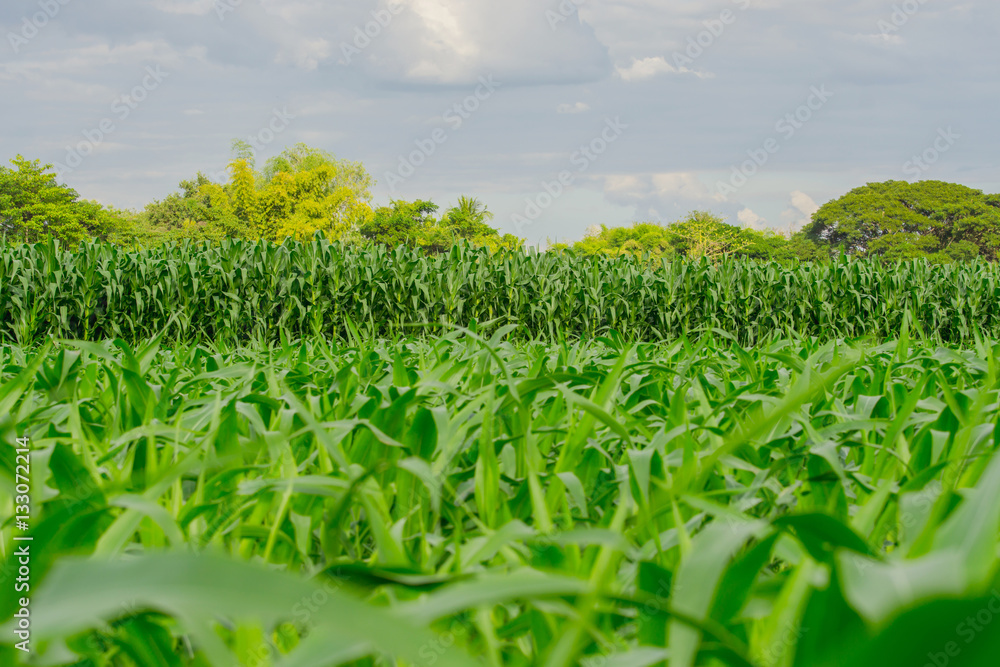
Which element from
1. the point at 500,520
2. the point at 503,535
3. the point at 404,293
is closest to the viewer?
the point at 503,535

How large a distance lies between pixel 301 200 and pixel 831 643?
64.0 m

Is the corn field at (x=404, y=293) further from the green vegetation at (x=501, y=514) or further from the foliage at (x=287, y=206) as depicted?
the foliage at (x=287, y=206)

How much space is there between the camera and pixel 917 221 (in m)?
66.9

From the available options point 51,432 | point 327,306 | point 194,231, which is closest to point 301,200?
point 194,231

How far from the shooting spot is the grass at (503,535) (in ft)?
1.60

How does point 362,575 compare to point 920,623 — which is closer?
point 920,623

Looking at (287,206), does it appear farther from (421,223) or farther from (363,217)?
(421,223)

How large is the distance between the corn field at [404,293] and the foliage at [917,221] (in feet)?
187

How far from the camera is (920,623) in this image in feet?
1.52

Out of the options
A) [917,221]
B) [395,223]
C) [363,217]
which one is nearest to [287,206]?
[363,217]

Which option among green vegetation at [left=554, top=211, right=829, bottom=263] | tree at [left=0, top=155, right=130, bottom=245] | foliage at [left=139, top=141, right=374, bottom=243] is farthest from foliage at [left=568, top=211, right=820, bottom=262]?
tree at [left=0, top=155, right=130, bottom=245]

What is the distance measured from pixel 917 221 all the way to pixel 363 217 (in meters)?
56.3

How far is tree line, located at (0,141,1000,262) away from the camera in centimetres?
5947

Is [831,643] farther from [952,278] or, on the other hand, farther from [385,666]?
[952,278]
